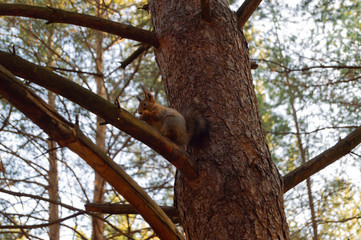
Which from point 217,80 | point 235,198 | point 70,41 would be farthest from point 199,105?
point 70,41

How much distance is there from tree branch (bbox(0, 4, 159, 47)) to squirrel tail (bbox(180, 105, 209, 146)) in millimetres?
671

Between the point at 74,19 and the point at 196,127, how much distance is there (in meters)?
0.98

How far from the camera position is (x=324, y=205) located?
5379mm

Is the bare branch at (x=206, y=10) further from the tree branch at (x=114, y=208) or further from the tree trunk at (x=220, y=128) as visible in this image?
the tree branch at (x=114, y=208)

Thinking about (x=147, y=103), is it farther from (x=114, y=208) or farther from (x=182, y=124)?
(x=114, y=208)

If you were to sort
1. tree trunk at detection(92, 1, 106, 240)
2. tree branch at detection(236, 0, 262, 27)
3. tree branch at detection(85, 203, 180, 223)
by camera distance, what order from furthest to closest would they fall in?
tree trunk at detection(92, 1, 106, 240)
tree branch at detection(236, 0, 262, 27)
tree branch at detection(85, 203, 180, 223)

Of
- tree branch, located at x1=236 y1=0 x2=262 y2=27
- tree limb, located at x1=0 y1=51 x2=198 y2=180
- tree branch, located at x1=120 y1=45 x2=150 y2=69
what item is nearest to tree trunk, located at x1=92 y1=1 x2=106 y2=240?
tree branch, located at x1=120 y1=45 x2=150 y2=69

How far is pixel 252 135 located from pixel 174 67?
0.64 m

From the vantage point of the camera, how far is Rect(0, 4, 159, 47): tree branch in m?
2.26

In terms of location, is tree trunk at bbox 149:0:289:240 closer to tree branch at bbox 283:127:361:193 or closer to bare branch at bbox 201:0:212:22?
bare branch at bbox 201:0:212:22

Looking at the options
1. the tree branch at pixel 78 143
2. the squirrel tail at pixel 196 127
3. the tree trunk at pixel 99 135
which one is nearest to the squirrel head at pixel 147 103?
the squirrel tail at pixel 196 127

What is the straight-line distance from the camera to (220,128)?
2.07 metres

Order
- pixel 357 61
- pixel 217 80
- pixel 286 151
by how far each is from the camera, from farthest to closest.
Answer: pixel 286 151 < pixel 357 61 < pixel 217 80

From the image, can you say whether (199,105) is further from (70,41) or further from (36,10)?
(70,41)
